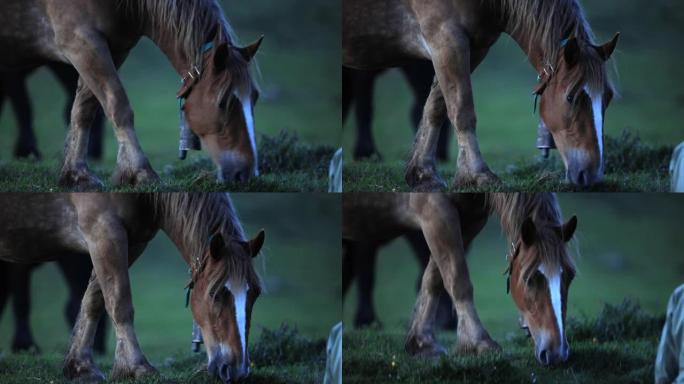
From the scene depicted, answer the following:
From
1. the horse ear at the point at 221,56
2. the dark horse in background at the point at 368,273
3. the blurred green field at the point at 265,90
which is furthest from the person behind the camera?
the dark horse in background at the point at 368,273

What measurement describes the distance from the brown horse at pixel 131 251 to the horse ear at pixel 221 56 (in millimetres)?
655

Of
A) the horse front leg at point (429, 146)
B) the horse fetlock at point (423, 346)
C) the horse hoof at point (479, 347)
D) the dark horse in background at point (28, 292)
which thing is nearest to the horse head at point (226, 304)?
the dark horse in background at point (28, 292)

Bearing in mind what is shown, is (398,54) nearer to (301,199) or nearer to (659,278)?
(301,199)

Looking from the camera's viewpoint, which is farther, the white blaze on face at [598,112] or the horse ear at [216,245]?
the white blaze on face at [598,112]

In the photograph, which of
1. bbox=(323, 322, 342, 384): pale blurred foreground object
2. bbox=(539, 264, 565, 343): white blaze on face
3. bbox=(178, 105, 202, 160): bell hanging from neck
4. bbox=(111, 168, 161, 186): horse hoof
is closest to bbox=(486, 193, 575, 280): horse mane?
bbox=(539, 264, 565, 343): white blaze on face

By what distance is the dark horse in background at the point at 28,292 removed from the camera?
628cm

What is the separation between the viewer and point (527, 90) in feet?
21.2

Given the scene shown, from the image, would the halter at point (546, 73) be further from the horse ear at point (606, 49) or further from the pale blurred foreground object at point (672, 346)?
the pale blurred foreground object at point (672, 346)

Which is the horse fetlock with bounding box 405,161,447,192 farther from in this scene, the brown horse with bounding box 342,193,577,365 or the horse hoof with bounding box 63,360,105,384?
the horse hoof with bounding box 63,360,105,384

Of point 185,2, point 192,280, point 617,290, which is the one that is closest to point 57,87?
point 185,2

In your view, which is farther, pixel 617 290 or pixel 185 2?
pixel 617 290

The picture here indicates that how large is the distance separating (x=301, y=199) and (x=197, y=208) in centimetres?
55

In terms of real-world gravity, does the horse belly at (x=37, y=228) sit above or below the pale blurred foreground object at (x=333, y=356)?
above

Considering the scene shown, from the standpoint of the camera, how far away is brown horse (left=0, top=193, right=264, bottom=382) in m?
6.12
